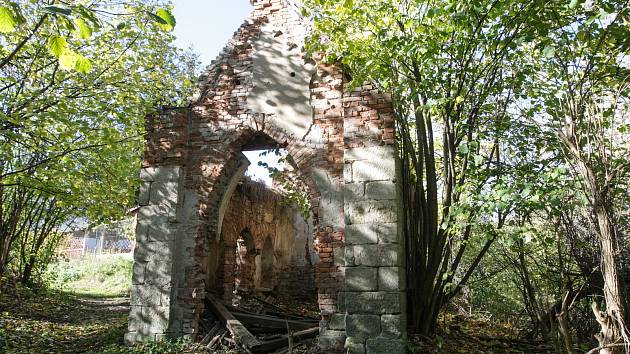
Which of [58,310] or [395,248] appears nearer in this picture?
[395,248]

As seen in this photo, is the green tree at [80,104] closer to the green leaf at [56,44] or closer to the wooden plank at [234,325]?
the wooden plank at [234,325]

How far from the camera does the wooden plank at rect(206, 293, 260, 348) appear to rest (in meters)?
7.33

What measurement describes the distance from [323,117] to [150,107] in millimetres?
3300

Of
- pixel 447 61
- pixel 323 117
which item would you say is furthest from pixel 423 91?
pixel 323 117

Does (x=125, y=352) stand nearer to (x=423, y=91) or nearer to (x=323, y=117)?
(x=323, y=117)

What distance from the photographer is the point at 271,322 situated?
858 cm

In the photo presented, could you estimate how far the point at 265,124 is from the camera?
25.8 ft

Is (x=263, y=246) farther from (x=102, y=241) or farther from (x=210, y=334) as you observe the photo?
(x=102, y=241)

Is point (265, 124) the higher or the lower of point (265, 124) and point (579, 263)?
the higher

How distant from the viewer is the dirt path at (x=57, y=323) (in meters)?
8.36

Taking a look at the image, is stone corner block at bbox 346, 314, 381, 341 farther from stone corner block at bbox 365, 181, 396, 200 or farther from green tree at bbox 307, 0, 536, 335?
stone corner block at bbox 365, 181, 396, 200

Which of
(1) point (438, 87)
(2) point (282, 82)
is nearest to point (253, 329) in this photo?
(2) point (282, 82)

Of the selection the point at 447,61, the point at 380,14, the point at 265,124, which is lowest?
the point at 265,124

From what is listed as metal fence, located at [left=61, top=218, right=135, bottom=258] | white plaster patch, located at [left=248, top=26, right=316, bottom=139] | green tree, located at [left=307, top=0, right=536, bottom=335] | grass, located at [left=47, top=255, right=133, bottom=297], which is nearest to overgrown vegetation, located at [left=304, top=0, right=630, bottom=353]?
green tree, located at [left=307, top=0, right=536, bottom=335]
